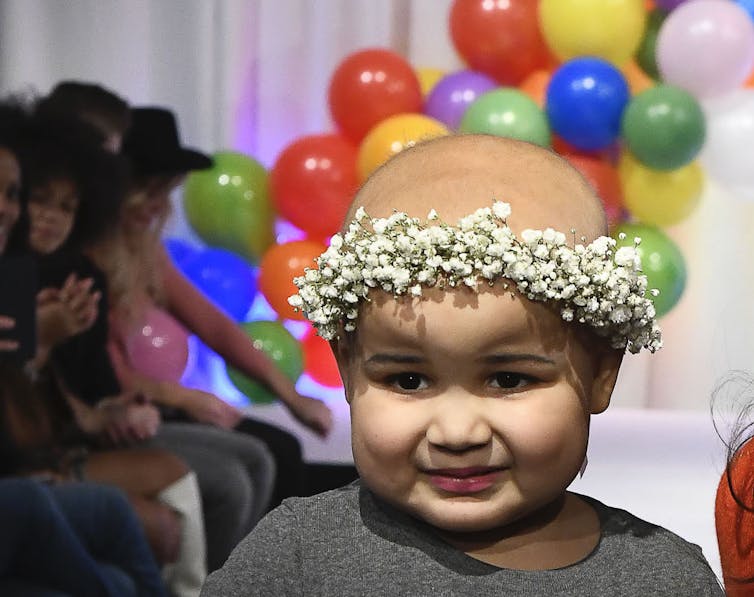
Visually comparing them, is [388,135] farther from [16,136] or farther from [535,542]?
[535,542]

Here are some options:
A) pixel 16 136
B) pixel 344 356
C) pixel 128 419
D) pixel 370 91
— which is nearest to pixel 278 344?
pixel 370 91

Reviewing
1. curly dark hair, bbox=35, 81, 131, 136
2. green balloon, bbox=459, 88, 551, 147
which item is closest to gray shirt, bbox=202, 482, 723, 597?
curly dark hair, bbox=35, 81, 131, 136

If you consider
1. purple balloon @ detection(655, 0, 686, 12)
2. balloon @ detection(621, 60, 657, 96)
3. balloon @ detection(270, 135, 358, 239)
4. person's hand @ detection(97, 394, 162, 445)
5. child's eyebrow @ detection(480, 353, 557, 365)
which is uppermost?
purple balloon @ detection(655, 0, 686, 12)

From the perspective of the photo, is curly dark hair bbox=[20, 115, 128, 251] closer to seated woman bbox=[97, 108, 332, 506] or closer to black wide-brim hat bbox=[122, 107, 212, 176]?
seated woman bbox=[97, 108, 332, 506]

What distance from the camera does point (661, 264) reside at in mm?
4707

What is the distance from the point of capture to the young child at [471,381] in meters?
1.32

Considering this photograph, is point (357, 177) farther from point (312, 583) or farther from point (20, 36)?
point (312, 583)

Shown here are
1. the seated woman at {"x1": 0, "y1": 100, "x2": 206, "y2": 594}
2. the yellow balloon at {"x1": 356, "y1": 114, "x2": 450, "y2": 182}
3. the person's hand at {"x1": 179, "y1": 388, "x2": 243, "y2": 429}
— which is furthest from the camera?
the yellow balloon at {"x1": 356, "y1": 114, "x2": 450, "y2": 182}

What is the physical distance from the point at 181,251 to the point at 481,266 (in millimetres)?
3445

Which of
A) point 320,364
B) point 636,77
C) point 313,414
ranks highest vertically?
point 636,77

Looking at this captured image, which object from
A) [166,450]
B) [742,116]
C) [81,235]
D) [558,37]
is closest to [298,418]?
[166,450]

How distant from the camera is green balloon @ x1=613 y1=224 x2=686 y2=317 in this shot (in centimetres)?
470

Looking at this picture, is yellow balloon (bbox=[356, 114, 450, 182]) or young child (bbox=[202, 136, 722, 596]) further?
yellow balloon (bbox=[356, 114, 450, 182])

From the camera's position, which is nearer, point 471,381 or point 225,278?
point 471,381
